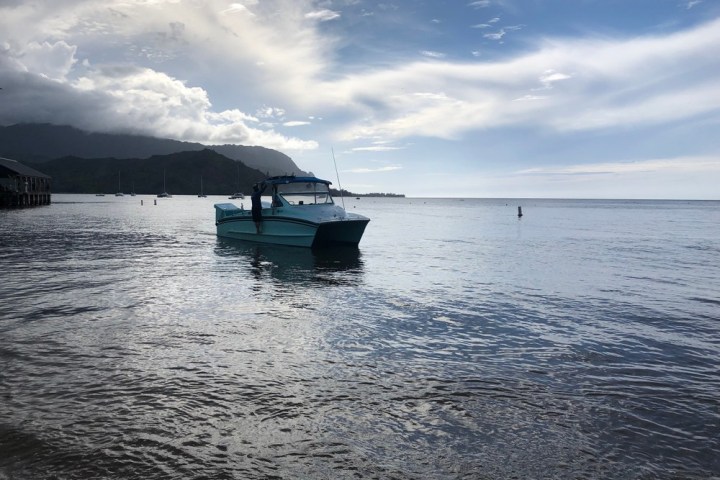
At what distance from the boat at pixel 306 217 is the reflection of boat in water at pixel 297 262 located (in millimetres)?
641

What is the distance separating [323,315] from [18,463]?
723cm

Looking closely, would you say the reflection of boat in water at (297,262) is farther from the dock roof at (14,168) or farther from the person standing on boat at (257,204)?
the dock roof at (14,168)

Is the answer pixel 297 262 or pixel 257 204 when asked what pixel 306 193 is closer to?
pixel 257 204

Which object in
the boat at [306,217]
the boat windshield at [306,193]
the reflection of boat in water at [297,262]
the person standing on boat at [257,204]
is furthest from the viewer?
the person standing on boat at [257,204]

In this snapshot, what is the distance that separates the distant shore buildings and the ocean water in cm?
7710

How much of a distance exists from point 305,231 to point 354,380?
1855cm

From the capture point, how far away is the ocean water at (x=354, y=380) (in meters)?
4.79

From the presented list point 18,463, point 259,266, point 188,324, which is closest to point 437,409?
point 18,463

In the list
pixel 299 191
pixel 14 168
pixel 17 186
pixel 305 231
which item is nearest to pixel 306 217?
pixel 305 231

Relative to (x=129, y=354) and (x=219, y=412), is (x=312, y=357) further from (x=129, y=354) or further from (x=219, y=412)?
(x=129, y=354)

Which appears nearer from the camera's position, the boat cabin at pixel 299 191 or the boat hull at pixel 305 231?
the boat hull at pixel 305 231

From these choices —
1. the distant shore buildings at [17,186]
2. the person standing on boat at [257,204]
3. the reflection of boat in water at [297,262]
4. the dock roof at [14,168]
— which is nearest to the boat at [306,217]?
the person standing on boat at [257,204]

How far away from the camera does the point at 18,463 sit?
457cm

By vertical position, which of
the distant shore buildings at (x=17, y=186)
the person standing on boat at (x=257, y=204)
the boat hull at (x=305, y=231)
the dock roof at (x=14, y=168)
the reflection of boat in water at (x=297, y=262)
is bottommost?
the reflection of boat in water at (x=297, y=262)
